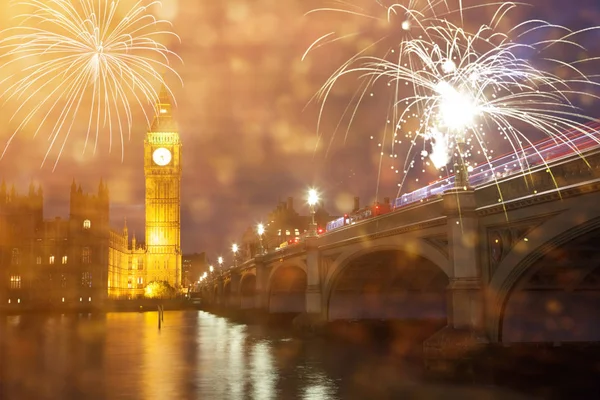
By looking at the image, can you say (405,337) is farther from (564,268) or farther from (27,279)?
(27,279)

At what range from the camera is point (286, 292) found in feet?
302

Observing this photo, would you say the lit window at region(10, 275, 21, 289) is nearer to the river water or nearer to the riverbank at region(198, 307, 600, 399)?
the river water

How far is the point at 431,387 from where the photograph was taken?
1187 inches

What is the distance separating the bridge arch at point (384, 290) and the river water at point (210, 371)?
5274 millimetres

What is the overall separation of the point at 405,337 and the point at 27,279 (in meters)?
130

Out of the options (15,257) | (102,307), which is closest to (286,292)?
(102,307)

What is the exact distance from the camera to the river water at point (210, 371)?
30.7 meters

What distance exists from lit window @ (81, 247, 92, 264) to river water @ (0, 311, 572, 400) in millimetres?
114772

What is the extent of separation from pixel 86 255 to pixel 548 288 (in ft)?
512

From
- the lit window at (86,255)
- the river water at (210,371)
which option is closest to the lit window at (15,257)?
the lit window at (86,255)

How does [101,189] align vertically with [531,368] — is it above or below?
above

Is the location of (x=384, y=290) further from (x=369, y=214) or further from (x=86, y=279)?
(x=86, y=279)

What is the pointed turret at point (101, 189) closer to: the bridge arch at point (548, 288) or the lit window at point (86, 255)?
the lit window at point (86, 255)

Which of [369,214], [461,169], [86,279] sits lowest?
[86,279]
